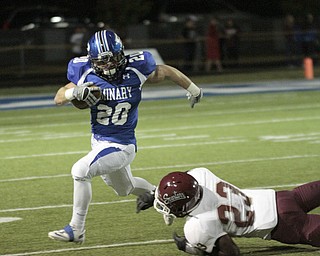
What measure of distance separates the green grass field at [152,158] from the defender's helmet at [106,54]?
111 centimetres

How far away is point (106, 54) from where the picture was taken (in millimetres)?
A: 6035

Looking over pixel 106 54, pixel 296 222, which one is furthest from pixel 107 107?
pixel 296 222

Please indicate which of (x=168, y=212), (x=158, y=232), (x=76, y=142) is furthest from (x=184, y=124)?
(x=168, y=212)

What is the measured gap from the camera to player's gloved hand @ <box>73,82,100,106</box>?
587 cm

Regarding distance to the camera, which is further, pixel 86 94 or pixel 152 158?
pixel 152 158

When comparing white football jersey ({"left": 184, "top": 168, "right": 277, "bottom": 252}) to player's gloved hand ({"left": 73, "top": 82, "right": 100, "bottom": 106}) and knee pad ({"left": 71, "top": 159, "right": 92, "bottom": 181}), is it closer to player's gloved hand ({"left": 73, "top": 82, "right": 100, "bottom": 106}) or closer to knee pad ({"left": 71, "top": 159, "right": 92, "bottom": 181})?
knee pad ({"left": 71, "top": 159, "right": 92, "bottom": 181})

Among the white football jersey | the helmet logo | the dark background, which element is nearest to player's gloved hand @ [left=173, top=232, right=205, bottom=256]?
the white football jersey

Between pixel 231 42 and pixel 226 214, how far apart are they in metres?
17.6

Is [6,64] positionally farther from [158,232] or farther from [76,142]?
[158,232]

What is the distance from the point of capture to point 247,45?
24.6m

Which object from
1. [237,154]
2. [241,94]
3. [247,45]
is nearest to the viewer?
[237,154]

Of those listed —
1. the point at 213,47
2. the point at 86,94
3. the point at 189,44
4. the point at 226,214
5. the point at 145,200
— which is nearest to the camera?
the point at 226,214

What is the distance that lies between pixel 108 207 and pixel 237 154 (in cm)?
278

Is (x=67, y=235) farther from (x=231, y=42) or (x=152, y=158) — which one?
(x=231, y=42)
